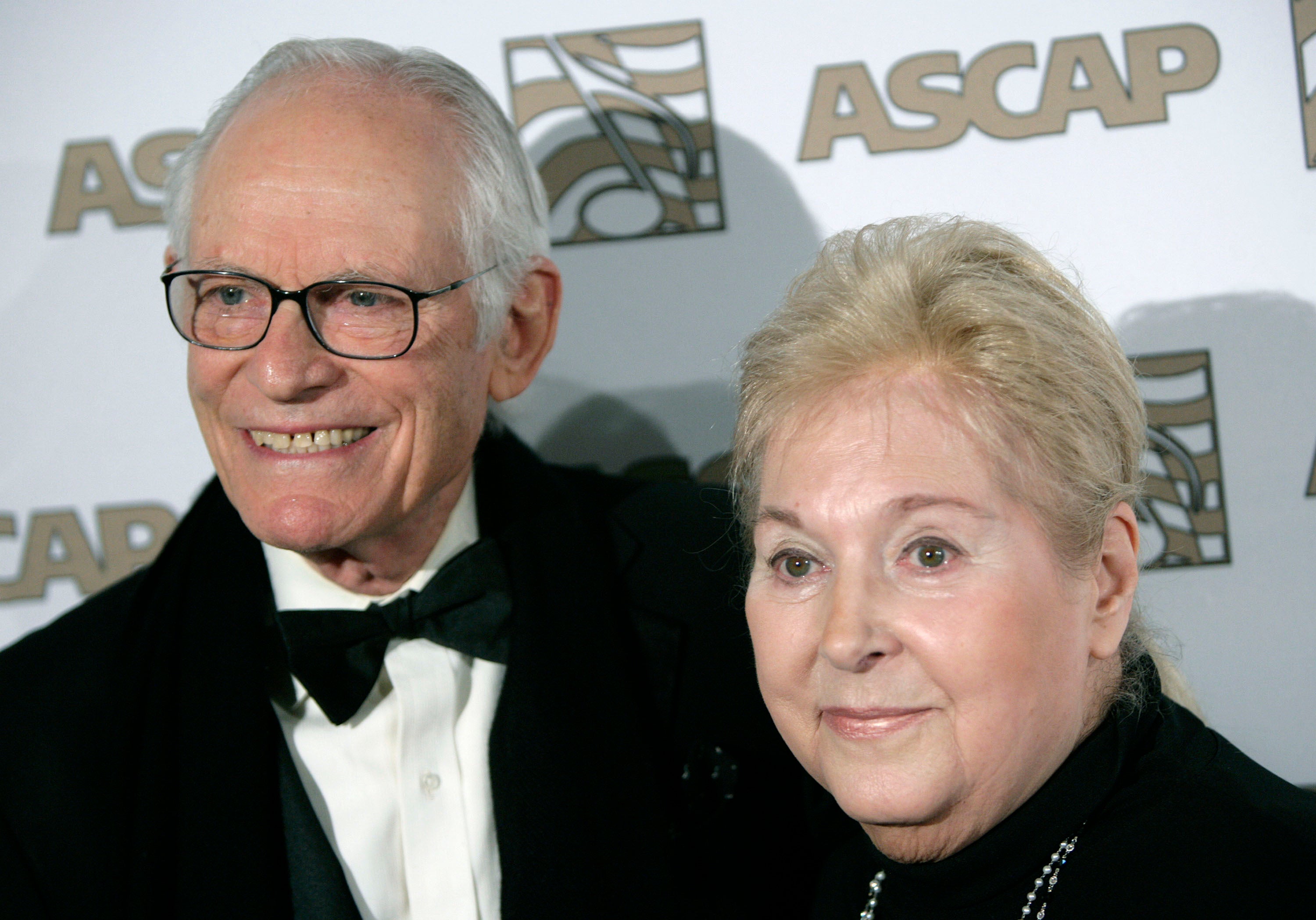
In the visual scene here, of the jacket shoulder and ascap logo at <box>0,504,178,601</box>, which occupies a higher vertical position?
ascap logo at <box>0,504,178,601</box>

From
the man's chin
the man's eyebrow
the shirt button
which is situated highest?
the man's eyebrow

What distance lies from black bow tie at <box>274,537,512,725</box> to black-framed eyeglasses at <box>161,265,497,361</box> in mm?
419

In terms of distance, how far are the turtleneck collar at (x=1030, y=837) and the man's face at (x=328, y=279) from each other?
1.03 m

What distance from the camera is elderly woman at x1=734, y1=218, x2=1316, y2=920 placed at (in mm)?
1257

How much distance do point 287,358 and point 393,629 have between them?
0.49 metres

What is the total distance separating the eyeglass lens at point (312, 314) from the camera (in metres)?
1.68

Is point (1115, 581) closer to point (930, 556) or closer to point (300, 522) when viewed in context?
point (930, 556)

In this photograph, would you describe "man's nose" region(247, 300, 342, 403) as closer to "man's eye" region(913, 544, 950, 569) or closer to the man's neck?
the man's neck

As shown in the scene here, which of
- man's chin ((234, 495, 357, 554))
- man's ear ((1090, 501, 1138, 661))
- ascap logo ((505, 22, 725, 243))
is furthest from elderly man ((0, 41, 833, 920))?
man's ear ((1090, 501, 1138, 661))

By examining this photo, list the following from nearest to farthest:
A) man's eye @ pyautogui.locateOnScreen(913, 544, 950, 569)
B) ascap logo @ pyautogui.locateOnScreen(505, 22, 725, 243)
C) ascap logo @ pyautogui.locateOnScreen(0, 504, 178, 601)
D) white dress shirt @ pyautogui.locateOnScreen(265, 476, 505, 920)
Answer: man's eye @ pyautogui.locateOnScreen(913, 544, 950, 569), white dress shirt @ pyautogui.locateOnScreen(265, 476, 505, 920), ascap logo @ pyautogui.locateOnScreen(505, 22, 725, 243), ascap logo @ pyautogui.locateOnScreen(0, 504, 178, 601)

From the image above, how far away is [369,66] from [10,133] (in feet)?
4.04

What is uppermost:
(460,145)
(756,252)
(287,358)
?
(460,145)

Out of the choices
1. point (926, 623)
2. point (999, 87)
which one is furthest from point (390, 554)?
point (999, 87)

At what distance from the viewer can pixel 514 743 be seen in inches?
69.6
